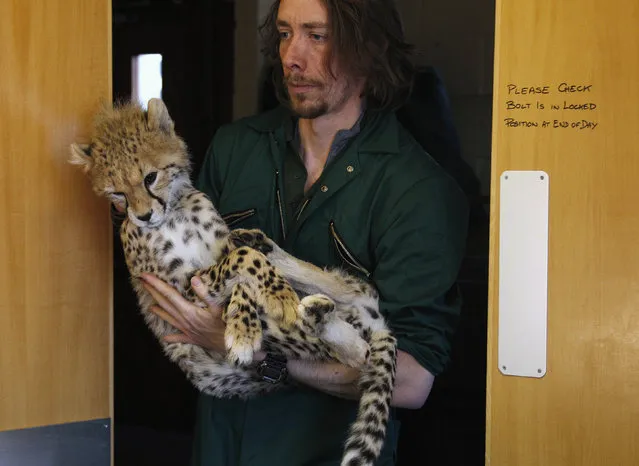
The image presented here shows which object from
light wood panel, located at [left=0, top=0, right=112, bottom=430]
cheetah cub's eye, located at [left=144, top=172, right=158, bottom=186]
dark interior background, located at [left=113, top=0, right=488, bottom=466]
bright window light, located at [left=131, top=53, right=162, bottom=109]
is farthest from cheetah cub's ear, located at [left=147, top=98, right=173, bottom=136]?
bright window light, located at [left=131, top=53, right=162, bottom=109]

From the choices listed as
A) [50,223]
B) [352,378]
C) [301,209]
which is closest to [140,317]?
[50,223]

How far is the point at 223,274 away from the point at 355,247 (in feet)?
1.31

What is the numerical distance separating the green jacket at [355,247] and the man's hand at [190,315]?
0.27 metres

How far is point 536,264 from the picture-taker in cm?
186

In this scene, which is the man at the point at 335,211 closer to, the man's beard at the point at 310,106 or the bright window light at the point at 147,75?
the man's beard at the point at 310,106

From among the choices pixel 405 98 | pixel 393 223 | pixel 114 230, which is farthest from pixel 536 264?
pixel 114 230

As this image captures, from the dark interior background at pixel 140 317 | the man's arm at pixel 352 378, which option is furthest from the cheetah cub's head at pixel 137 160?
the dark interior background at pixel 140 317

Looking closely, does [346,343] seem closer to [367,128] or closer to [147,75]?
[367,128]

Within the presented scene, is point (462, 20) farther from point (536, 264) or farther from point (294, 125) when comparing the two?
point (536, 264)

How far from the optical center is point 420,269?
7.00ft

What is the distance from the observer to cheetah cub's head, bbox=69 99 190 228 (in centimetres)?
204

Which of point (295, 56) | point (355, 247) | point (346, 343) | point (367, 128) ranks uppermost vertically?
point (295, 56)

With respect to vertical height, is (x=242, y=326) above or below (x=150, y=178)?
below

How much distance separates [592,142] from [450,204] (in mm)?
475
